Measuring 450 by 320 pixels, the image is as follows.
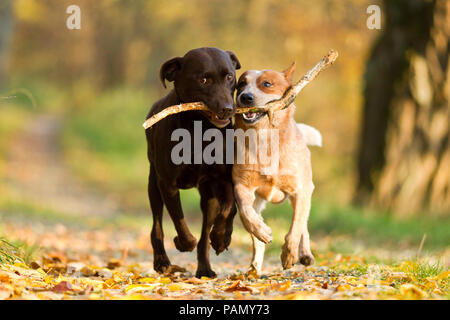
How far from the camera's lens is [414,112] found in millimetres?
10055

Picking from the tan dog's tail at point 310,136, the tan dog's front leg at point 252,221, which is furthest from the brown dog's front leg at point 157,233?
the tan dog's tail at point 310,136

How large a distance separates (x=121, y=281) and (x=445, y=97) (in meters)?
6.97

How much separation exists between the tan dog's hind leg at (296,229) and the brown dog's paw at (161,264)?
1188mm

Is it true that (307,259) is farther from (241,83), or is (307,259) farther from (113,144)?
(113,144)

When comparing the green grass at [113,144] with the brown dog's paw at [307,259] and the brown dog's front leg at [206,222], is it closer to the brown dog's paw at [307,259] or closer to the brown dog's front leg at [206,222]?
the brown dog's front leg at [206,222]

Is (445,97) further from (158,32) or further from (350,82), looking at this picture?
(158,32)

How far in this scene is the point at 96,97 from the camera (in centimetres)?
2672

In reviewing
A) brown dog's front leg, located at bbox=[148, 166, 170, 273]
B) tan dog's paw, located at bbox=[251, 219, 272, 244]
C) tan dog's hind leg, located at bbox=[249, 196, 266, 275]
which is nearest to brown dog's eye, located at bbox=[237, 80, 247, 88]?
tan dog's hind leg, located at bbox=[249, 196, 266, 275]

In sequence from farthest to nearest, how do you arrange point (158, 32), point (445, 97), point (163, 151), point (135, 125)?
point (158, 32)
point (135, 125)
point (445, 97)
point (163, 151)

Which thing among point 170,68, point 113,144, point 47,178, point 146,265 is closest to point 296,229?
point 170,68

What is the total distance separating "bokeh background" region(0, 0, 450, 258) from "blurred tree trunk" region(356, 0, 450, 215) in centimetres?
2

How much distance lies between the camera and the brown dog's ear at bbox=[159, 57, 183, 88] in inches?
195
